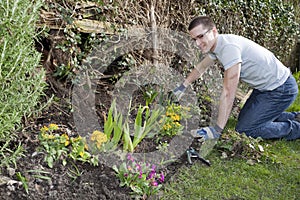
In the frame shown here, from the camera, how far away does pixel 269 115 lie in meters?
3.89

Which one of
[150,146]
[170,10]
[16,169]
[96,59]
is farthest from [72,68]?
[170,10]

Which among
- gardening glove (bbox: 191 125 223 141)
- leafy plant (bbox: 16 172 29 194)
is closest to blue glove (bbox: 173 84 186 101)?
gardening glove (bbox: 191 125 223 141)

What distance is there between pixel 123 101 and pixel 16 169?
1468mm

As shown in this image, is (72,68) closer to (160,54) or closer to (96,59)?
(96,59)

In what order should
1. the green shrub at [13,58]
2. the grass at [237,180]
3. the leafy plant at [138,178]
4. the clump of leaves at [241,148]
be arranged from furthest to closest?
the clump of leaves at [241,148] < the grass at [237,180] < the leafy plant at [138,178] < the green shrub at [13,58]

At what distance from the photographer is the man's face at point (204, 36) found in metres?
3.31

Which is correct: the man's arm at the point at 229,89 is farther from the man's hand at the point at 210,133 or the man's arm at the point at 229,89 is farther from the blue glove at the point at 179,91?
the blue glove at the point at 179,91

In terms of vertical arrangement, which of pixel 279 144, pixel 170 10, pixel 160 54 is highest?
pixel 170 10

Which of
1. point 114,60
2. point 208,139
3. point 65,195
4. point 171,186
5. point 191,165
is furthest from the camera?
point 114,60

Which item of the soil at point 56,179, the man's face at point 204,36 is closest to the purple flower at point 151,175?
the soil at point 56,179

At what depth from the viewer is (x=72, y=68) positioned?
340cm

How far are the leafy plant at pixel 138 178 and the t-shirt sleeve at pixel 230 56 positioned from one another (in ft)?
3.81

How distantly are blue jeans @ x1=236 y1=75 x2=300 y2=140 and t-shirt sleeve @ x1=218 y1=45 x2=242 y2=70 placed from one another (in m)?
0.73

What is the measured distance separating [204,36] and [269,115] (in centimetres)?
116
